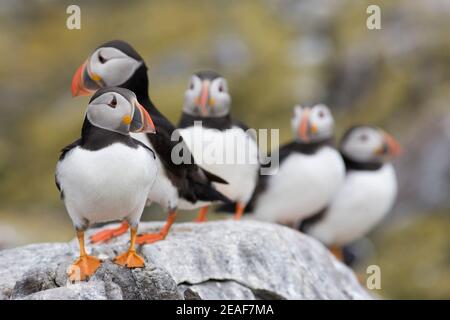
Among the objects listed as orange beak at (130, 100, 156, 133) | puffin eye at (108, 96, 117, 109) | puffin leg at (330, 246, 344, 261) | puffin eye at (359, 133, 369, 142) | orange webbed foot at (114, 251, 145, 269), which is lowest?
puffin leg at (330, 246, 344, 261)

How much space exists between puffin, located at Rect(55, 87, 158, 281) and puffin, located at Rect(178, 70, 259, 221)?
1889 millimetres

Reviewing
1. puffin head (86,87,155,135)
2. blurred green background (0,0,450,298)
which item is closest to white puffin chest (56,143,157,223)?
puffin head (86,87,155,135)

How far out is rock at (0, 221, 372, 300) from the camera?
4703 mm

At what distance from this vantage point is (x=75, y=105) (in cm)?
1742

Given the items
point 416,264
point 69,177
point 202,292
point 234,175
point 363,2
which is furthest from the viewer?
point 363,2

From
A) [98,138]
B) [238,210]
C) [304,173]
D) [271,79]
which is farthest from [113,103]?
[271,79]

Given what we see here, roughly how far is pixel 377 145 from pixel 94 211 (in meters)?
4.14

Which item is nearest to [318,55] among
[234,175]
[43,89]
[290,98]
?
[290,98]

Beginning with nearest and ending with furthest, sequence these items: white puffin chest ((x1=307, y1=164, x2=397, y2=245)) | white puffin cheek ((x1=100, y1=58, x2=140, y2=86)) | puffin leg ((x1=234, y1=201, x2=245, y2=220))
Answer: white puffin cheek ((x1=100, y1=58, x2=140, y2=86))
puffin leg ((x1=234, y1=201, x2=245, y2=220))
white puffin chest ((x1=307, y1=164, x2=397, y2=245))

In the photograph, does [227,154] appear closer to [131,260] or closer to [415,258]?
[131,260]

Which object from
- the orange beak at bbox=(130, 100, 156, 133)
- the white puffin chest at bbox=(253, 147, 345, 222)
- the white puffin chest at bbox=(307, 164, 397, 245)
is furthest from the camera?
the white puffin chest at bbox=(307, 164, 397, 245)

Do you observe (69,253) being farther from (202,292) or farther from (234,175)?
(234,175)

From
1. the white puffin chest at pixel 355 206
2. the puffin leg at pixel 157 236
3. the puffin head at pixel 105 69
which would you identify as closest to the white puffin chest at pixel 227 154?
the puffin leg at pixel 157 236

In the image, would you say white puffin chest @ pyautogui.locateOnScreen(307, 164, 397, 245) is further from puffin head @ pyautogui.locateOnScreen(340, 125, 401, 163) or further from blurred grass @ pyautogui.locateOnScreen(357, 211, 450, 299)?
blurred grass @ pyautogui.locateOnScreen(357, 211, 450, 299)
